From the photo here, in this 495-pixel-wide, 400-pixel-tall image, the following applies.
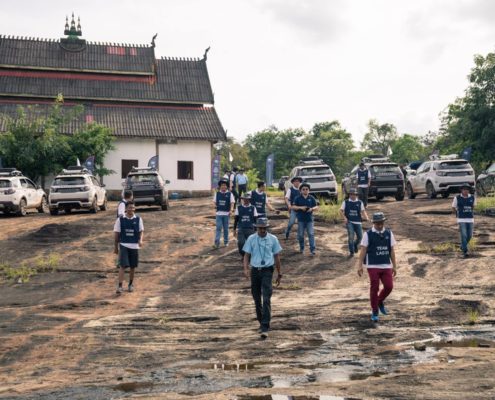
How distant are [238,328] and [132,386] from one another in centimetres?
340

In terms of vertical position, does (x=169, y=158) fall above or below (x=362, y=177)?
above

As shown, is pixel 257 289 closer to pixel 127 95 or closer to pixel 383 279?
pixel 383 279

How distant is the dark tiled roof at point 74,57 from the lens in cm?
4481

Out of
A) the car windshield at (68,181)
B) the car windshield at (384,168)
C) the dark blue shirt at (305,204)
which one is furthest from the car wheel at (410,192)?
the dark blue shirt at (305,204)

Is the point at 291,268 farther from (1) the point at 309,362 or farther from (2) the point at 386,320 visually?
(1) the point at 309,362

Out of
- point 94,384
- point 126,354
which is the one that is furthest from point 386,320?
point 94,384

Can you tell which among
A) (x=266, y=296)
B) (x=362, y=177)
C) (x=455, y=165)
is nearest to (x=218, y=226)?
(x=362, y=177)

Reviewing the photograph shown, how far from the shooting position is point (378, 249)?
11.7m

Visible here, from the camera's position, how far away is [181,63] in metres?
→ 48.2

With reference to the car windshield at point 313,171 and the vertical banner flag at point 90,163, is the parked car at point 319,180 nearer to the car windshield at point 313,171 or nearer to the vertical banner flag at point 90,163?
the car windshield at point 313,171

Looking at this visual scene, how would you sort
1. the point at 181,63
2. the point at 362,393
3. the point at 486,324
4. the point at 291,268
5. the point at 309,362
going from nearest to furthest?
the point at 362,393, the point at 309,362, the point at 486,324, the point at 291,268, the point at 181,63

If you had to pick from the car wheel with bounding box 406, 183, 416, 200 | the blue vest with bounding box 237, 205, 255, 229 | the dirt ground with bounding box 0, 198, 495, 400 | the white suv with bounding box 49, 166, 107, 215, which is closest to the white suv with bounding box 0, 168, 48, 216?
the white suv with bounding box 49, 166, 107, 215

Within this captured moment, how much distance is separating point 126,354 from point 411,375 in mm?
3486

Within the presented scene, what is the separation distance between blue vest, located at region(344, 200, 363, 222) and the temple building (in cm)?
2511
